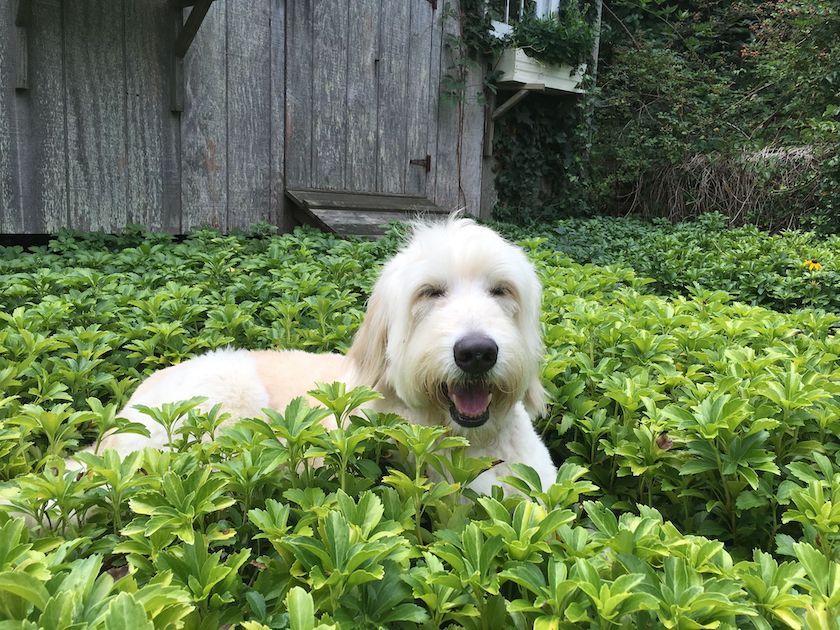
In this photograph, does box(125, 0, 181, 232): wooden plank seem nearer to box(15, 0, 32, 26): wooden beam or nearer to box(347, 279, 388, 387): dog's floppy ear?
box(15, 0, 32, 26): wooden beam

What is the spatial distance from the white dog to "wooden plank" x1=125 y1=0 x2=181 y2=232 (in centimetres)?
450

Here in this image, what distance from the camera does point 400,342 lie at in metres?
2.16

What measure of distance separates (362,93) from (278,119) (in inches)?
54.2

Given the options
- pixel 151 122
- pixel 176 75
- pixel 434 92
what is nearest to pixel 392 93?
pixel 434 92

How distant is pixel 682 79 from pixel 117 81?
1170cm

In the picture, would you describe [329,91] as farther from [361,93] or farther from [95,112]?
[95,112]

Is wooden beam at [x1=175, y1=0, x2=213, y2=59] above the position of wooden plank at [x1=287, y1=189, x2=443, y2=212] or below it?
above

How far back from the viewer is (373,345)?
2299 millimetres

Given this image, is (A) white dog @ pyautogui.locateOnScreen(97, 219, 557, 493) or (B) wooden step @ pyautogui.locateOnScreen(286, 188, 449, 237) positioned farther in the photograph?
(B) wooden step @ pyautogui.locateOnScreen(286, 188, 449, 237)

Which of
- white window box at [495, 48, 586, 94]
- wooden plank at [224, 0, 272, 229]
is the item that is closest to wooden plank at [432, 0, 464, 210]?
white window box at [495, 48, 586, 94]

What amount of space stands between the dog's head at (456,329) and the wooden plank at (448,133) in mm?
7349

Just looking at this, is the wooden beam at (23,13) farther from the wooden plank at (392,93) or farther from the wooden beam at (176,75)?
the wooden plank at (392,93)

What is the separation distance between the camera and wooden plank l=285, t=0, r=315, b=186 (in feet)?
24.2

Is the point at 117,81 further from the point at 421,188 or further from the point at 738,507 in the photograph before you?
the point at 738,507
